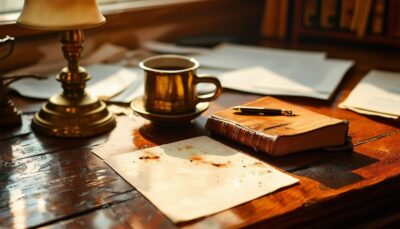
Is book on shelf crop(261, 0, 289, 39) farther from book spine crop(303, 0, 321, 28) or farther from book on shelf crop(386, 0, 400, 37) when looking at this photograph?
book on shelf crop(386, 0, 400, 37)

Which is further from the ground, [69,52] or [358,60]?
[69,52]

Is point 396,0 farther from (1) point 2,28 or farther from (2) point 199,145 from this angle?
(1) point 2,28

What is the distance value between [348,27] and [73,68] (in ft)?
3.39

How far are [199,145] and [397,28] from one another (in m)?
0.94

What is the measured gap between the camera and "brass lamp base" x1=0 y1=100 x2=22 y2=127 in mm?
1219

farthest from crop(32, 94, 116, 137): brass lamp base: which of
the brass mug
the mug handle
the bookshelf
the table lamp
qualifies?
the bookshelf

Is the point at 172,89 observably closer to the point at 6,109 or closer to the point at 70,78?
the point at 70,78

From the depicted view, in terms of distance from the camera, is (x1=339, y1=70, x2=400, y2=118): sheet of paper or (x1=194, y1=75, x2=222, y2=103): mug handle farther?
(x1=339, y1=70, x2=400, y2=118): sheet of paper

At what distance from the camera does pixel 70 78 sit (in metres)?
1.17

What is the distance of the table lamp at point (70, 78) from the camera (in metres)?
1.08

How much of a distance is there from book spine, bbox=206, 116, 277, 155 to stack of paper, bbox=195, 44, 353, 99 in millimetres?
318

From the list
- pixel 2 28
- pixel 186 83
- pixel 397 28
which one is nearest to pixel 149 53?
pixel 2 28

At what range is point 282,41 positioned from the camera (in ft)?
6.72

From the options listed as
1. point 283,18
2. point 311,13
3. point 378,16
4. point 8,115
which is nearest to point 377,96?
point 378,16
